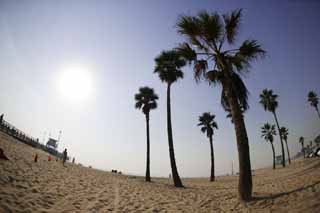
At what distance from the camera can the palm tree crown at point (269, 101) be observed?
98.7ft

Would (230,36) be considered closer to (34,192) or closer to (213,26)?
(213,26)

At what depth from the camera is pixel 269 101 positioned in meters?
30.5

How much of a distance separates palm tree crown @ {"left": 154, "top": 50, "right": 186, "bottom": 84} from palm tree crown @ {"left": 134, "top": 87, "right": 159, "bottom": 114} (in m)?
4.85

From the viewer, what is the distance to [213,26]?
24.8ft

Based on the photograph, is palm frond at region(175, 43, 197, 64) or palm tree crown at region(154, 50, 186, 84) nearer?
palm frond at region(175, 43, 197, 64)

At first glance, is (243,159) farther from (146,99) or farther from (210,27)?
(146,99)

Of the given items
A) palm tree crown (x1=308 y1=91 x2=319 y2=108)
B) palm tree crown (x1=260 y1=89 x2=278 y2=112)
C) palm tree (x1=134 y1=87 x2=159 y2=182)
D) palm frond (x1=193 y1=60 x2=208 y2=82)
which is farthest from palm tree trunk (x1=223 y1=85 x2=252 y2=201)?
palm tree crown (x1=308 y1=91 x2=319 y2=108)

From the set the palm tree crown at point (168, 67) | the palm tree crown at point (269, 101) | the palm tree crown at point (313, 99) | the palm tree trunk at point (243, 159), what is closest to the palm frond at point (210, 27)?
the palm tree trunk at point (243, 159)

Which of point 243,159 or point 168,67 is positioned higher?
point 168,67

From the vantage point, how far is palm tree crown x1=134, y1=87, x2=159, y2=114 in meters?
21.1

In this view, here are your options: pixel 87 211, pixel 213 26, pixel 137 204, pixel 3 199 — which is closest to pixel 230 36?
pixel 213 26

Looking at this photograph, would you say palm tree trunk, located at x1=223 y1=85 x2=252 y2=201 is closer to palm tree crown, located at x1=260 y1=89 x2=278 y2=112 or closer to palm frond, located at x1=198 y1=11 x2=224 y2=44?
palm frond, located at x1=198 y1=11 x2=224 y2=44

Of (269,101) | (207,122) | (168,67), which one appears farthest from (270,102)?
(168,67)

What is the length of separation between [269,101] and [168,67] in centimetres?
2449
